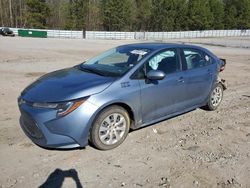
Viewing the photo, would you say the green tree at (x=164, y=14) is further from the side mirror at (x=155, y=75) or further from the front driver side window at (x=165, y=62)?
the side mirror at (x=155, y=75)

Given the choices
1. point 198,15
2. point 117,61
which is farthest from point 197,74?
point 198,15

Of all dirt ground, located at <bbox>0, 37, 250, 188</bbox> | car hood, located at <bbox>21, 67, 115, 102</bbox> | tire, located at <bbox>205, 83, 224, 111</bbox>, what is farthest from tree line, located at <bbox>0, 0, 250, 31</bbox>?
car hood, located at <bbox>21, 67, 115, 102</bbox>

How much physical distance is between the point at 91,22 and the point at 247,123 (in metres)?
72.3

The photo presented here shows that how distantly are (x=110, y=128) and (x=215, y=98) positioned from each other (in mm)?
3197

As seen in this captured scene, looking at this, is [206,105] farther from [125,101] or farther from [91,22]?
[91,22]

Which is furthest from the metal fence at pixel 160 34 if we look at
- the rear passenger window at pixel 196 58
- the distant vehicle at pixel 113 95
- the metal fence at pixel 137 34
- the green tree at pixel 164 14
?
the distant vehicle at pixel 113 95

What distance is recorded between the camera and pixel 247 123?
20.5ft

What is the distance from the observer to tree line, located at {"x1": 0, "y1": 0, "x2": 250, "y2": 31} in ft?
236

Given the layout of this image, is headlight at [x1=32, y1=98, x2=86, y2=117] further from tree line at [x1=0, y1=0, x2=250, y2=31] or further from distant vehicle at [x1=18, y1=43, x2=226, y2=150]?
tree line at [x1=0, y1=0, x2=250, y2=31]

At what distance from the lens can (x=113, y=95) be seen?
15.1 ft

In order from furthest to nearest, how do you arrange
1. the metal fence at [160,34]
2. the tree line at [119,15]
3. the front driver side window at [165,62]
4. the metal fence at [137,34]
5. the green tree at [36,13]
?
the tree line at [119,15], the green tree at [36,13], the metal fence at [160,34], the metal fence at [137,34], the front driver side window at [165,62]

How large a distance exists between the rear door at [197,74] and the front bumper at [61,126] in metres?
2.28

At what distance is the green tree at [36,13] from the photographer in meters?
69.4

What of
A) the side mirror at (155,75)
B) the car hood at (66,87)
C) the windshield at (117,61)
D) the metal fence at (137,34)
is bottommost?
the metal fence at (137,34)
